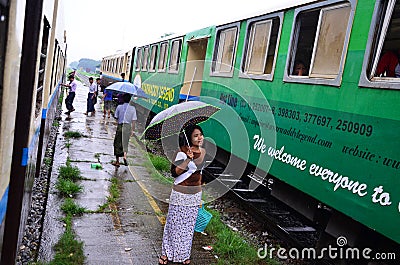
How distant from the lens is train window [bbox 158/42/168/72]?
12175 mm

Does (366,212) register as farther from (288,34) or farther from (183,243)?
(288,34)

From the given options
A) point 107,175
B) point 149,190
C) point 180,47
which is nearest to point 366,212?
point 149,190

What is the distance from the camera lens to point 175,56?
36.6ft

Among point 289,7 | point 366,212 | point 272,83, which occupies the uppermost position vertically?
point 289,7

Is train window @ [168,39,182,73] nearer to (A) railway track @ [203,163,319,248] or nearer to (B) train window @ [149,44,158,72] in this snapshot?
(B) train window @ [149,44,158,72]

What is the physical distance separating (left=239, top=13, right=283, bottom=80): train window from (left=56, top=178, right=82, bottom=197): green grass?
350 cm

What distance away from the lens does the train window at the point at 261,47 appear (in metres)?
5.78

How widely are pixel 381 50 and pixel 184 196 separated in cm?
258

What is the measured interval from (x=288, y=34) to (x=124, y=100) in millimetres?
4098

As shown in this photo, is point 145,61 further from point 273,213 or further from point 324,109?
point 324,109

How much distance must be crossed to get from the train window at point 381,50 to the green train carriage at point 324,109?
10mm

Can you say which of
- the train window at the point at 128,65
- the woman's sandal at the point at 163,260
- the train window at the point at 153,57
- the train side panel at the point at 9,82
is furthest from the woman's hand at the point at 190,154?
the train window at the point at 128,65

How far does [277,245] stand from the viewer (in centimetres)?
505

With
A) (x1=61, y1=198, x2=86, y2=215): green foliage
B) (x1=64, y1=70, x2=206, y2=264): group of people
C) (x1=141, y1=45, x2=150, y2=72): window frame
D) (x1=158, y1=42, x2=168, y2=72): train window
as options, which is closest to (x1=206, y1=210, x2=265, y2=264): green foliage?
(x1=64, y1=70, x2=206, y2=264): group of people
